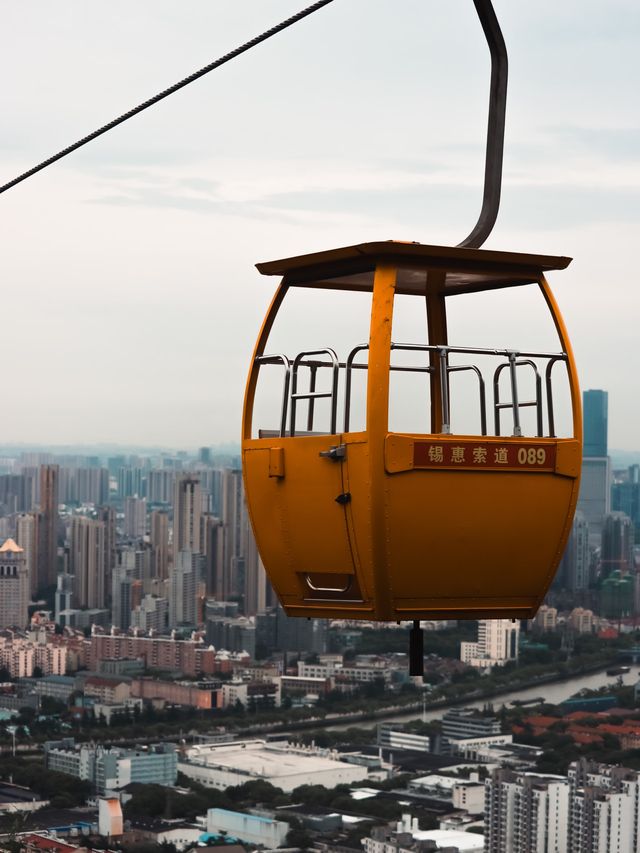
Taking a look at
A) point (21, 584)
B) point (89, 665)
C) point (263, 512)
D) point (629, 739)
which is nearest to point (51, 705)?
point (89, 665)

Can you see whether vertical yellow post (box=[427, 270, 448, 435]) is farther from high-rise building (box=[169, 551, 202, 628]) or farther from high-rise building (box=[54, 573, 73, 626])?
high-rise building (box=[169, 551, 202, 628])

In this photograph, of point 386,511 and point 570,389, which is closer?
point 386,511

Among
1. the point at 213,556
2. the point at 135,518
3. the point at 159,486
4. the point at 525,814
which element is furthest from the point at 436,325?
the point at 159,486

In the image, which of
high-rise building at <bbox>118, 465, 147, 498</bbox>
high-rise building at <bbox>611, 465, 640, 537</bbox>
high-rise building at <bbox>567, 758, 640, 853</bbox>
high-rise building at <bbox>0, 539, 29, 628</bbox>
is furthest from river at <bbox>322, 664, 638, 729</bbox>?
high-rise building at <bbox>118, 465, 147, 498</bbox>

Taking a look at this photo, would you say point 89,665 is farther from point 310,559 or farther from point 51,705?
point 310,559

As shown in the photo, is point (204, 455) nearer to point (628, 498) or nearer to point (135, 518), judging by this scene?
point (135, 518)

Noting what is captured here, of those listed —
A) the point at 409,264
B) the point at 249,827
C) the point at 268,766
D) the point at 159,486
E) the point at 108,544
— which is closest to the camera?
the point at 409,264

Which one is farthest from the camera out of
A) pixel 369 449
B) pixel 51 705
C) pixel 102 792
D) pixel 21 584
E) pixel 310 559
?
pixel 21 584
